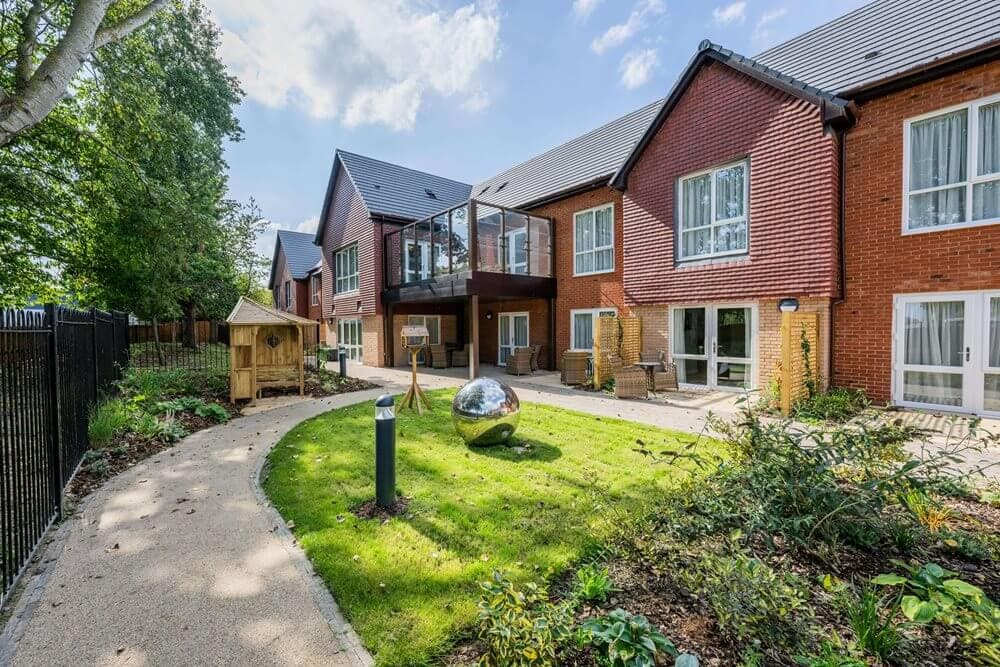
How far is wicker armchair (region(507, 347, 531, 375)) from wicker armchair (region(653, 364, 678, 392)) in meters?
4.86

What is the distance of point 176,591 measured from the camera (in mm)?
2990

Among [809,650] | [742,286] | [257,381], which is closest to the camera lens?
[809,650]

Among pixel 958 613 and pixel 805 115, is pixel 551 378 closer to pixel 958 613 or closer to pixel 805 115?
pixel 805 115

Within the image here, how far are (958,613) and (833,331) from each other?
26.4 ft

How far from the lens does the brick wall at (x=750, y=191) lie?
8.61 meters

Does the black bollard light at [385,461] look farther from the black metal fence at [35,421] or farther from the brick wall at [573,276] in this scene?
the brick wall at [573,276]

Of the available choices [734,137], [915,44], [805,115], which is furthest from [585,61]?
[915,44]

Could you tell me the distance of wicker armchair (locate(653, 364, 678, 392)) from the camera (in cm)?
1058

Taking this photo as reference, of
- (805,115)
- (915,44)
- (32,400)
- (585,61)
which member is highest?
(585,61)

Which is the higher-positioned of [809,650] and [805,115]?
[805,115]

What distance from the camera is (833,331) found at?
8.72 metres

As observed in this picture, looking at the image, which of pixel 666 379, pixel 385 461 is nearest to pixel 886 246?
pixel 666 379

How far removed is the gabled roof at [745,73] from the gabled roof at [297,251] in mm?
24281

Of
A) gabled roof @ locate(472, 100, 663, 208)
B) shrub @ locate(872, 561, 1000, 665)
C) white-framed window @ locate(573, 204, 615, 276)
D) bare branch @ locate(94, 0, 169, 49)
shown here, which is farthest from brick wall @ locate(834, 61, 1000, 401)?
bare branch @ locate(94, 0, 169, 49)
